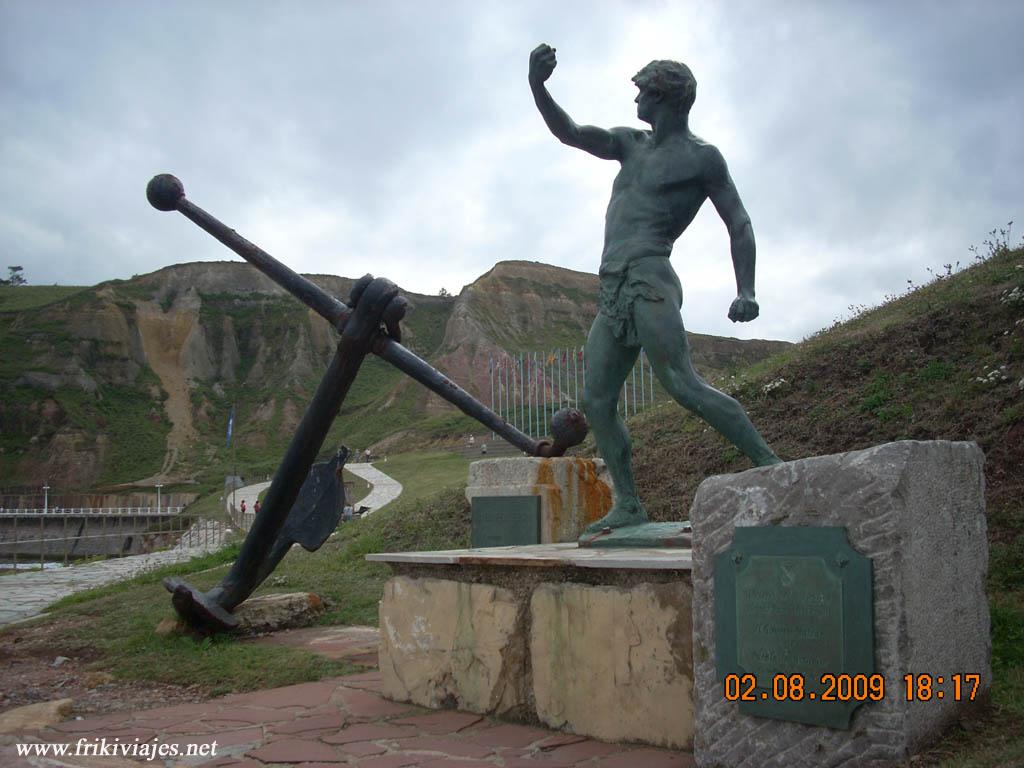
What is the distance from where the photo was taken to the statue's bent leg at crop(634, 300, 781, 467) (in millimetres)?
3654

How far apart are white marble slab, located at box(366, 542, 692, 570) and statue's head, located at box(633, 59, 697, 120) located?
2.04m

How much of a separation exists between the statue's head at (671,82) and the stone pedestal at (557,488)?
286 centimetres

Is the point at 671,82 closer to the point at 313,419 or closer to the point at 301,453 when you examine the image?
the point at 313,419

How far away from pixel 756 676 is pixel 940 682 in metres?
0.50

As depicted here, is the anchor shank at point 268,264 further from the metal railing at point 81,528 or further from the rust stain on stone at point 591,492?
the metal railing at point 81,528

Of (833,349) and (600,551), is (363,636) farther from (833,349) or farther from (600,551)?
(833,349)

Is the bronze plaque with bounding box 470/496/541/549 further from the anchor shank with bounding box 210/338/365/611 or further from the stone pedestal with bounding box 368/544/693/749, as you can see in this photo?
the stone pedestal with bounding box 368/544/693/749

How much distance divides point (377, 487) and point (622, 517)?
21.0m

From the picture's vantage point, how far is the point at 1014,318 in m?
7.77

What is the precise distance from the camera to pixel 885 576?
2.26 m

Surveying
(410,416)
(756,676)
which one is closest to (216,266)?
(410,416)
